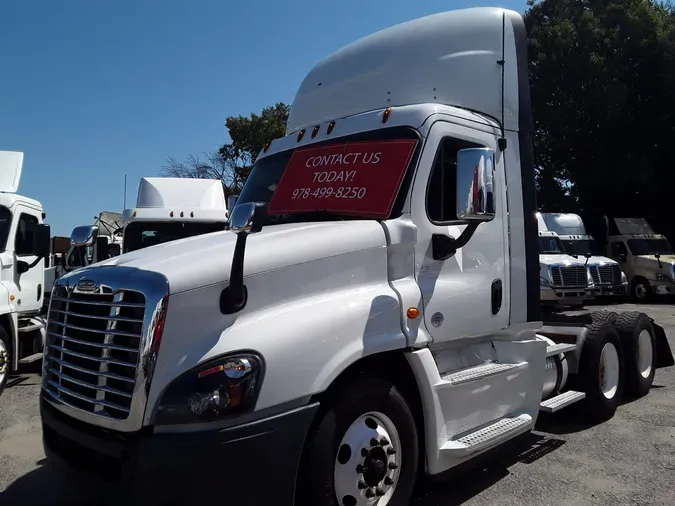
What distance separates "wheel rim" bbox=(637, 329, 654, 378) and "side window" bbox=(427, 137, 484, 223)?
4.32 meters

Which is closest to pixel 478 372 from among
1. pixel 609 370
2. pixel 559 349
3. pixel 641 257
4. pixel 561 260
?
pixel 559 349

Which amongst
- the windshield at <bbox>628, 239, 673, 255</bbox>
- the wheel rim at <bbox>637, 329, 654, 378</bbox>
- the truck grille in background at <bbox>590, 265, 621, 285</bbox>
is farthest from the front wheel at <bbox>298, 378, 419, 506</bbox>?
the windshield at <bbox>628, 239, 673, 255</bbox>

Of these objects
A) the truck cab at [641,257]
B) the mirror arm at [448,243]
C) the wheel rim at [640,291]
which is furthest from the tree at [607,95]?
the mirror arm at [448,243]

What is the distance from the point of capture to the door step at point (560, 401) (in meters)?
5.19

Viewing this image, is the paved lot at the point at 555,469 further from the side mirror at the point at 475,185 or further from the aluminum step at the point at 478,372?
the side mirror at the point at 475,185

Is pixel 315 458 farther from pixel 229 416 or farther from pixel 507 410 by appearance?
pixel 507 410

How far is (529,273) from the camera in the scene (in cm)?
484

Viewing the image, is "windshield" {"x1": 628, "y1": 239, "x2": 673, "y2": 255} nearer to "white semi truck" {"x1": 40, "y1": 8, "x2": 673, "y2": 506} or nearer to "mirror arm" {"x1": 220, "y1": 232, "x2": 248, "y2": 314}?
"white semi truck" {"x1": 40, "y1": 8, "x2": 673, "y2": 506}

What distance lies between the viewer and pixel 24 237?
8422 mm

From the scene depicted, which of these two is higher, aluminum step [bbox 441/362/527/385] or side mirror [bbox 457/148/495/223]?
side mirror [bbox 457/148/495/223]

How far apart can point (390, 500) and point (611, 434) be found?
3286 mm

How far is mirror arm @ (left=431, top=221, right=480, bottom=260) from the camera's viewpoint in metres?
4.00

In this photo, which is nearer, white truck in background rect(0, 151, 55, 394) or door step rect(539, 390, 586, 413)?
door step rect(539, 390, 586, 413)

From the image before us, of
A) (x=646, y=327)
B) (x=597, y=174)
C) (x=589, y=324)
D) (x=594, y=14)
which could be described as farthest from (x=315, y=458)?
(x=594, y=14)
